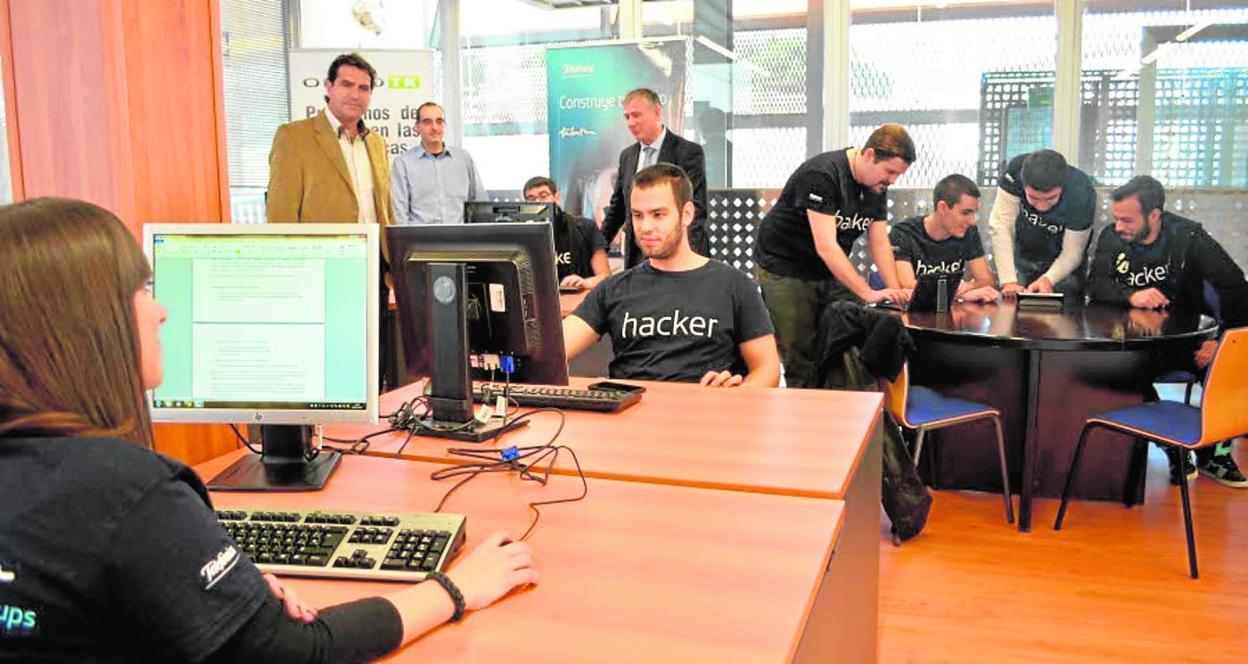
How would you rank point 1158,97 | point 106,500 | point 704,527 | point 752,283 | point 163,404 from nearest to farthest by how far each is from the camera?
point 106,500, point 704,527, point 163,404, point 752,283, point 1158,97

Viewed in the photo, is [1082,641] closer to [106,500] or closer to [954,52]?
[106,500]

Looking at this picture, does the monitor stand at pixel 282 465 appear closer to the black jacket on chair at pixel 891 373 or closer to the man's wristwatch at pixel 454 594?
the man's wristwatch at pixel 454 594

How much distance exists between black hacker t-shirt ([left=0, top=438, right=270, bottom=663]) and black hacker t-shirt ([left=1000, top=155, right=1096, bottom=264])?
15.0ft

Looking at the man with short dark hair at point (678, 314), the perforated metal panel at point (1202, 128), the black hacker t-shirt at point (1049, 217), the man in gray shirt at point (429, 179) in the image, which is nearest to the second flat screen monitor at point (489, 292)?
the man with short dark hair at point (678, 314)

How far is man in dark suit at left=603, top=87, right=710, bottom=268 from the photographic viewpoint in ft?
15.3

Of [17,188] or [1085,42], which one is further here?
[1085,42]

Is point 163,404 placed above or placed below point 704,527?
above

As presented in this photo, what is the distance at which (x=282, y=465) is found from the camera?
73.5 inches

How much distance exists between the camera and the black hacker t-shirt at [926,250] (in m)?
4.61

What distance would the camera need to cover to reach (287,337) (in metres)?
1.76

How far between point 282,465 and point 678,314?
130 cm

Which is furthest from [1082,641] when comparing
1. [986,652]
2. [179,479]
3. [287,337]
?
[179,479]

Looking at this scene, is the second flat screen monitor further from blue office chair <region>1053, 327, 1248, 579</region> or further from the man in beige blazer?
blue office chair <region>1053, 327, 1248, 579</region>

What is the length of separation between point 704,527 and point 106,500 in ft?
2.80
